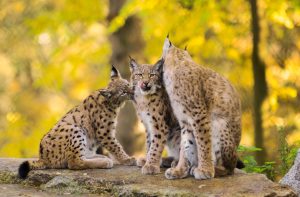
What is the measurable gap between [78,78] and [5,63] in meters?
3.29

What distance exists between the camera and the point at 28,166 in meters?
6.08

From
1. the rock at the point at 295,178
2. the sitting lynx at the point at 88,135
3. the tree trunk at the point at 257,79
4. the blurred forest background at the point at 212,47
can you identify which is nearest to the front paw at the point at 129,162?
the sitting lynx at the point at 88,135

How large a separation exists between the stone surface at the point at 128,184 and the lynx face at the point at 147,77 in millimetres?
797

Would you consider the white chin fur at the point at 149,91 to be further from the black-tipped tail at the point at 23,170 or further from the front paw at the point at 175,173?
the black-tipped tail at the point at 23,170

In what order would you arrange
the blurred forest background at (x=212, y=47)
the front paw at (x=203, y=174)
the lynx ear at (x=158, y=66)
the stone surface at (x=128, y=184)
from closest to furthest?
the stone surface at (x=128, y=184), the front paw at (x=203, y=174), the lynx ear at (x=158, y=66), the blurred forest background at (x=212, y=47)

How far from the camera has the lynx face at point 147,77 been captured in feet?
20.0

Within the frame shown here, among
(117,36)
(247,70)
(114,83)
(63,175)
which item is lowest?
(63,175)

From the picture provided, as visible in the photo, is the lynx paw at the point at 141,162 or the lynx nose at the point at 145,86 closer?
the lynx nose at the point at 145,86

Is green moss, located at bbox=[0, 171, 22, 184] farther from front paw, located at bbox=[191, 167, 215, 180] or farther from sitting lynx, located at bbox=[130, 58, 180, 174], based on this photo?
front paw, located at bbox=[191, 167, 215, 180]

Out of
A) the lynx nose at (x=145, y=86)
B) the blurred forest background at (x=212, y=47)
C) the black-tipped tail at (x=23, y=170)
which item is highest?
the blurred forest background at (x=212, y=47)

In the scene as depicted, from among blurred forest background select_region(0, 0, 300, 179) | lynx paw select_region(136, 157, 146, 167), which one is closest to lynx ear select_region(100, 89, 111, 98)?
lynx paw select_region(136, 157, 146, 167)

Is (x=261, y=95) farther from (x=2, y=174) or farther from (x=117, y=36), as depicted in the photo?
(x=2, y=174)

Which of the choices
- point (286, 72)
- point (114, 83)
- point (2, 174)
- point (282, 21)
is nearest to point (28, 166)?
point (2, 174)

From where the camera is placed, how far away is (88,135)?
21.4ft
